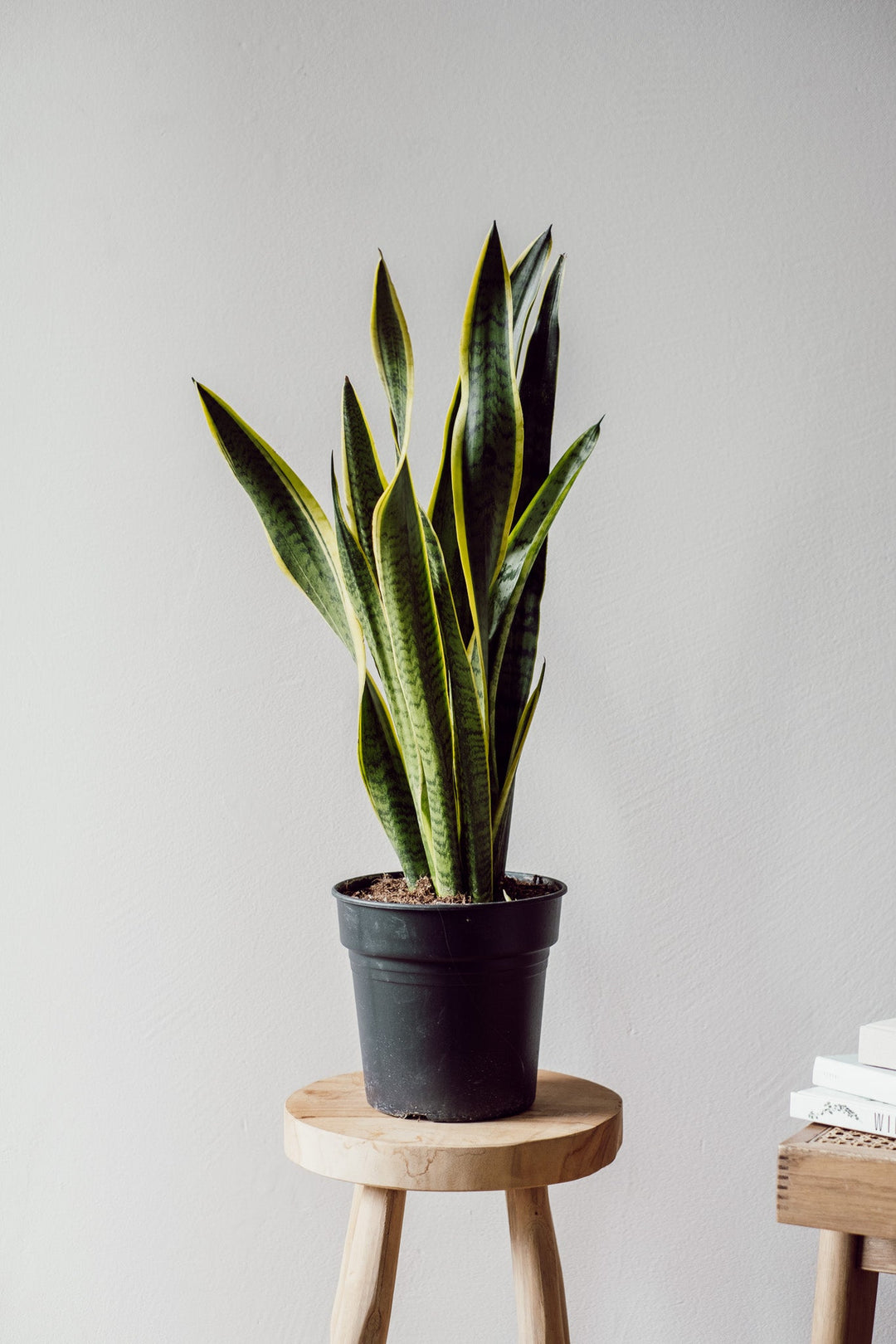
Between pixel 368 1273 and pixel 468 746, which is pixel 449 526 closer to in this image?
pixel 468 746

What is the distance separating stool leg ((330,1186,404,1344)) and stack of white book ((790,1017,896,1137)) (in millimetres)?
339

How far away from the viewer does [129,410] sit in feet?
3.97

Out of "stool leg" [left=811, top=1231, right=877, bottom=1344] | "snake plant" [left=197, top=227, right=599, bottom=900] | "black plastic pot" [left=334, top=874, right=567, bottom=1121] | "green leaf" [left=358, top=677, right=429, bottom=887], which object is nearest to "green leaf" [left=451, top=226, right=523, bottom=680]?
"snake plant" [left=197, top=227, right=599, bottom=900]

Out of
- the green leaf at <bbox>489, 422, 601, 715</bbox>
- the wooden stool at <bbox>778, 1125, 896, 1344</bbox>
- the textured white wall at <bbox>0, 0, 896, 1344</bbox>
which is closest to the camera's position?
the wooden stool at <bbox>778, 1125, 896, 1344</bbox>

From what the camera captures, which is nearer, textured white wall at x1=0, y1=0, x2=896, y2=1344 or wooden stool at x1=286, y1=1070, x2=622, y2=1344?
wooden stool at x1=286, y1=1070, x2=622, y2=1344

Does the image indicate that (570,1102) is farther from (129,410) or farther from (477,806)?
(129,410)

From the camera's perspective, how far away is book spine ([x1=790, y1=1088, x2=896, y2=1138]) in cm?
81

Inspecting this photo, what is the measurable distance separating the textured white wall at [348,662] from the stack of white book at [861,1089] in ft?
0.88

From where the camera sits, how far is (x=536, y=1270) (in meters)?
0.83

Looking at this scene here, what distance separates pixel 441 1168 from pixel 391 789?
0.30 meters

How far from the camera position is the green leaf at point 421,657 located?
30.9 inches

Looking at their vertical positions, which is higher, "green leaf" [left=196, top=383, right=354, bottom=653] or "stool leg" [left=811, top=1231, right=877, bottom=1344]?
"green leaf" [left=196, top=383, right=354, bottom=653]

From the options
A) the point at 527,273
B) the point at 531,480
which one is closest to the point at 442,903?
the point at 531,480

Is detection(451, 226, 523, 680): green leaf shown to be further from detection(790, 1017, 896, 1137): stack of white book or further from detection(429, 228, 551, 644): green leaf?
detection(790, 1017, 896, 1137): stack of white book
